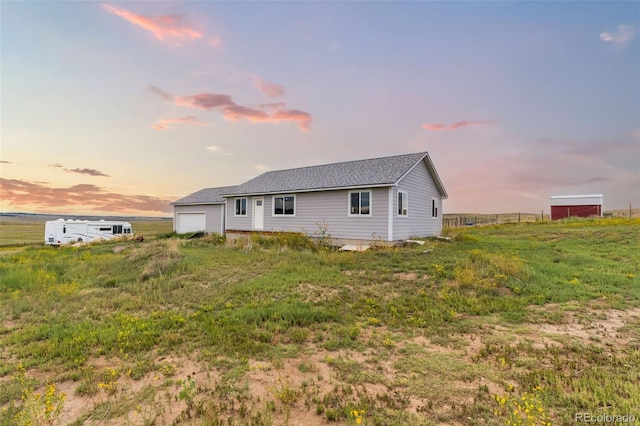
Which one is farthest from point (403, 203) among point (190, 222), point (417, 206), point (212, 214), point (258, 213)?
point (190, 222)

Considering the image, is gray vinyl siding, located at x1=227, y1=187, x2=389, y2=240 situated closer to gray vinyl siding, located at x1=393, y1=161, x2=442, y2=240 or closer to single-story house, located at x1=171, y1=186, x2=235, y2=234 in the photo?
gray vinyl siding, located at x1=393, y1=161, x2=442, y2=240

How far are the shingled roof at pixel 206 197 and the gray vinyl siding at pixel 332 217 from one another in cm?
831

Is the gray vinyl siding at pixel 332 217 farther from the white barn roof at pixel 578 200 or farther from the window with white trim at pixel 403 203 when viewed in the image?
the white barn roof at pixel 578 200

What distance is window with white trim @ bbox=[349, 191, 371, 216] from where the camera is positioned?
1555 centimetres

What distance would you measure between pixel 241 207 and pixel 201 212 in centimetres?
774

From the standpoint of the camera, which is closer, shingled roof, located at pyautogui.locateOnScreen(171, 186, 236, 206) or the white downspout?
the white downspout

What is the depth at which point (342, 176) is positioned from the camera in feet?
57.8

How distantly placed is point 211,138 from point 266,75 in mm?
4893

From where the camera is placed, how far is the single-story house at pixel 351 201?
1515 cm

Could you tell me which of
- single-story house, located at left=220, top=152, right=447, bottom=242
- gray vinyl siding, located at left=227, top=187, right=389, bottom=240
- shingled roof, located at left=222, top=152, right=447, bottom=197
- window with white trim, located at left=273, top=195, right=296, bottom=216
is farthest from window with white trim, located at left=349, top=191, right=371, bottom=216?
window with white trim, located at left=273, top=195, right=296, bottom=216

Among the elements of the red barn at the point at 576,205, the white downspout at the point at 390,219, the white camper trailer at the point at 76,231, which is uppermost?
the red barn at the point at 576,205

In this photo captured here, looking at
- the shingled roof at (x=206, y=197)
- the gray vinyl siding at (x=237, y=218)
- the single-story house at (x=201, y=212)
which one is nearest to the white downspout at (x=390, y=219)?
the gray vinyl siding at (x=237, y=218)

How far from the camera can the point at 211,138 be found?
17.1 metres

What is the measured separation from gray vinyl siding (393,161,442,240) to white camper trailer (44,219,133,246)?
27.4 meters
